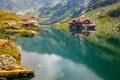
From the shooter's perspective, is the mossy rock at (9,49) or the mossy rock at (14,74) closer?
the mossy rock at (14,74)

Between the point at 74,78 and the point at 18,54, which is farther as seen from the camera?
the point at 18,54

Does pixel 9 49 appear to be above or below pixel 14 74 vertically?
above

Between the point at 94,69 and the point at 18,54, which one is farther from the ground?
the point at 18,54

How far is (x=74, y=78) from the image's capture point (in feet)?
294

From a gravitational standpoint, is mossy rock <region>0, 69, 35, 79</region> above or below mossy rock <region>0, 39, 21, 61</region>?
below

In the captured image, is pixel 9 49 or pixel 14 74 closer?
pixel 14 74

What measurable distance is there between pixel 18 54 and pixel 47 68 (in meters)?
13.1

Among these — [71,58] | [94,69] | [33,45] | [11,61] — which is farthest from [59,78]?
[33,45]

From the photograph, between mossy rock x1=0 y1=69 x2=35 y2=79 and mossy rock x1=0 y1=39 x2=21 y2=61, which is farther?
mossy rock x1=0 y1=39 x2=21 y2=61

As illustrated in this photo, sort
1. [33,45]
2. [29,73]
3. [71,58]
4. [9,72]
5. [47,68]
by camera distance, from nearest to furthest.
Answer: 1. [9,72]
2. [29,73]
3. [47,68]
4. [71,58]
5. [33,45]

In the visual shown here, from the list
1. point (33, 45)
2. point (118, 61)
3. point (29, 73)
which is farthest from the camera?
point (33, 45)

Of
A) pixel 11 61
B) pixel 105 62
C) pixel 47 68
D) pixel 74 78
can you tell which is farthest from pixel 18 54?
pixel 105 62

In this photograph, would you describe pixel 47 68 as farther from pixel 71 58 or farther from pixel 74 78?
pixel 71 58

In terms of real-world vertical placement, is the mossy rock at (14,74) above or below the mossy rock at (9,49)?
below
